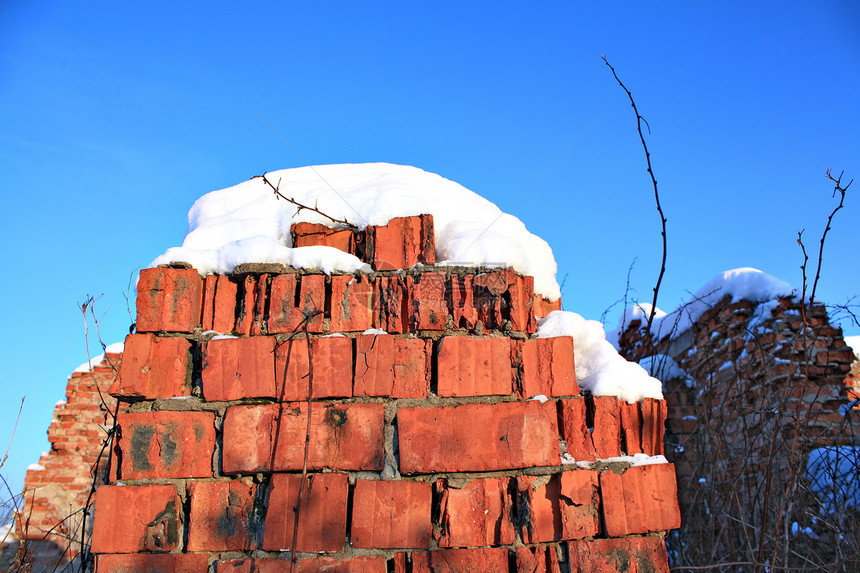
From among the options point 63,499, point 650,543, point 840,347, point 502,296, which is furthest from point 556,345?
point 63,499

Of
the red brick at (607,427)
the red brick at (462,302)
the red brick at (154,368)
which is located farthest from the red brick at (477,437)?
the red brick at (154,368)

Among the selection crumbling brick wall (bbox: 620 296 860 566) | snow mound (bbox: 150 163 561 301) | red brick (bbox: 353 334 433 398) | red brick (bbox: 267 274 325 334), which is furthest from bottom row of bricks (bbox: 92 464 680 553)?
crumbling brick wall (bbox: 620 296 860 566)

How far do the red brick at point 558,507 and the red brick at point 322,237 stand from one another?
797mm

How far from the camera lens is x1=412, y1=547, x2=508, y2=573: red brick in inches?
50.7

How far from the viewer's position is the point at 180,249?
158cm

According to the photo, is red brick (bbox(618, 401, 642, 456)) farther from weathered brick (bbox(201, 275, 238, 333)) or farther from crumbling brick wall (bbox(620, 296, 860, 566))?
crumbling brick wall (bbox(620, 296, 860, 566))

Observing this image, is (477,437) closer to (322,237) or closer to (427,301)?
(427,301)

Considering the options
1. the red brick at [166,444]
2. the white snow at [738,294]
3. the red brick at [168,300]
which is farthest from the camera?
the white snow at [738,294]

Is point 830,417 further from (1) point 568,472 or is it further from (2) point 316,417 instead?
(2) point 316,417

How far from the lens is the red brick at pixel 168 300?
1.50 m

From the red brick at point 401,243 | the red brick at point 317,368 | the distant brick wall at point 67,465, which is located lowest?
the distant brick wall at point 67,465

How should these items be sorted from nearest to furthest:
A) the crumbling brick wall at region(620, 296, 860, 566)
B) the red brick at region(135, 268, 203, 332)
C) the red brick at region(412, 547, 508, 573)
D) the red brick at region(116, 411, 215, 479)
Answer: the red brick at region(412, 547, 508, 573) < the red brick at region(116, 411, 215, 479) < the red brick at region(135, 268, 203, 332) < the crumbling brick wall at region(620, 296, 860, 566)

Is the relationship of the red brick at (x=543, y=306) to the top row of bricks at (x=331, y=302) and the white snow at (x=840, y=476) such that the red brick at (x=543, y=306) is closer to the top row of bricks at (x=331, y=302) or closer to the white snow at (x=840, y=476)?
the top row of bricks at (x=331, y=302)

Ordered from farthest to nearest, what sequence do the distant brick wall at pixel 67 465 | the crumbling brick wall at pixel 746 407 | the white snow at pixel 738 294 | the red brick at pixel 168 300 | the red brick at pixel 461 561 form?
the distant brick wall at pixel 67 465, the white snow at pixel 738 294, the crumbling brick wall at pixel 746 407, the red brick at pixel 168 300, the red brick at pixel 461 561
